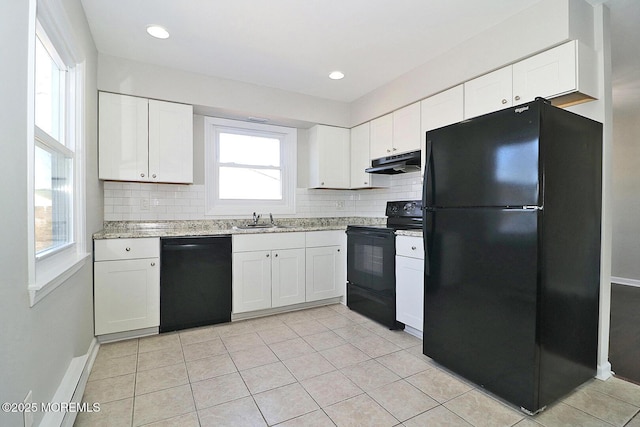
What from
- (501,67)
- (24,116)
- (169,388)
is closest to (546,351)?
(501,67)

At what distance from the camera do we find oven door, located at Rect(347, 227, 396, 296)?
9.84 feet

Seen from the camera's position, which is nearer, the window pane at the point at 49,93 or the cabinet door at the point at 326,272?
the window pane at the point at 49,93

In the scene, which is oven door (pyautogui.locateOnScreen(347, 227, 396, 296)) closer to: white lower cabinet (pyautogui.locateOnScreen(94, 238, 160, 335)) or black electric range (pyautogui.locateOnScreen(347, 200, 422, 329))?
black electric range (pyautogui.locateOnScreen(347, 200, 422, 329))

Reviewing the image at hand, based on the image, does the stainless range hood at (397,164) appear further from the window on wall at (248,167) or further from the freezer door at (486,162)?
the window on wall at (248,167)

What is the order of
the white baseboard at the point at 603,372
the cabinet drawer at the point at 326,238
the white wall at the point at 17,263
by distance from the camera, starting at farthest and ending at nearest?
the cabinet drawer at the point at 326,238 < the white baseboard at the point at 603,372 < the white wall at the point at 17,263

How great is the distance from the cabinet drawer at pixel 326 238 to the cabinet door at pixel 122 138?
176cm

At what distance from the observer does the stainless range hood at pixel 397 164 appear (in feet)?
10.2

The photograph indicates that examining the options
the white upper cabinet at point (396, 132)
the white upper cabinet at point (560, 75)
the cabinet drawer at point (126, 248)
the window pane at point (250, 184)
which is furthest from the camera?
the window pane at point (250, 184)

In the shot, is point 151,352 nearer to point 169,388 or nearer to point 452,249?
point 169,388

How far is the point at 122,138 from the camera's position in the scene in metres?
2.87

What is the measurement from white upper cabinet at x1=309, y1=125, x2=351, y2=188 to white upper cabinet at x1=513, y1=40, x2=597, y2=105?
84.5 inches

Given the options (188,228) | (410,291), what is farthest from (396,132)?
(188,228)

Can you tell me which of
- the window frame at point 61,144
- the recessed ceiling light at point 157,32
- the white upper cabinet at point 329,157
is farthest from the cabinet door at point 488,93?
the window frame at point 61,144

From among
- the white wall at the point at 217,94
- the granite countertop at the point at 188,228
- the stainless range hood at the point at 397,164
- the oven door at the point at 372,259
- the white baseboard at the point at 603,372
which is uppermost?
the white wall at the point at 217,94
